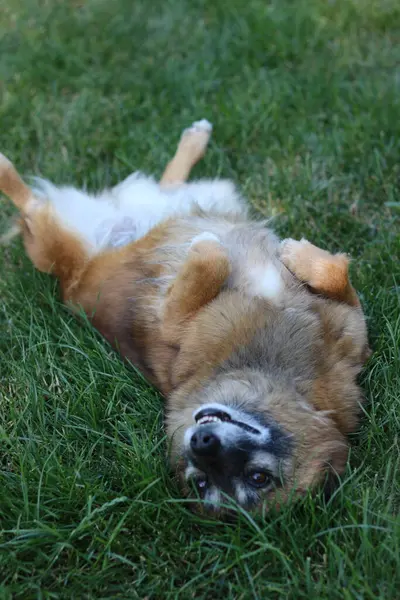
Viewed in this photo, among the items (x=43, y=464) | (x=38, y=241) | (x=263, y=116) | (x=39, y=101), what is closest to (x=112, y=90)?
(x=39, y=101)

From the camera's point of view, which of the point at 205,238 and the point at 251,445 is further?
the point at 205,238

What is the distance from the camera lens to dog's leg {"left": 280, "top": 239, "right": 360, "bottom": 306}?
116 inches

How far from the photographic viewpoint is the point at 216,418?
257cm

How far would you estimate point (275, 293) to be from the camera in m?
2.97

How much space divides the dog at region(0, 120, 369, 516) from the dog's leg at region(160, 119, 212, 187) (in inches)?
11.0

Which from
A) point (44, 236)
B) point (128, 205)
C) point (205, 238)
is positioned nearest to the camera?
point (205, 238)

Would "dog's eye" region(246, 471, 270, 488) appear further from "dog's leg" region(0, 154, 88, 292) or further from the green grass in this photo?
"dog's leg" region(0, 154, 88, 292)

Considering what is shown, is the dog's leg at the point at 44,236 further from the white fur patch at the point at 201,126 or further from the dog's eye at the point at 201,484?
the dog's eye at the point at 201,484

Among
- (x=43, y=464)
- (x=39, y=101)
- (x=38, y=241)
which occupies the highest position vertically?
(x=39, y=101)

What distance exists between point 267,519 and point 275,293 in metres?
1.02

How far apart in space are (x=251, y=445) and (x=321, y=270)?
36.4 inches

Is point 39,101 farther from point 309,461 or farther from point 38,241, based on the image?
point 309,461

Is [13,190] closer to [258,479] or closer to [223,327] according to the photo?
[223,327]

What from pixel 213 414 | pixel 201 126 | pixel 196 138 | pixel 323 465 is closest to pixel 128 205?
pixel 196 138
